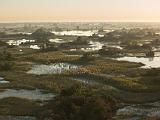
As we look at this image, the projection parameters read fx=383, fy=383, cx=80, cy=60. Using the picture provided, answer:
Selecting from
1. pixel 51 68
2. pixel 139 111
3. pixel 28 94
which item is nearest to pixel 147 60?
pixel 51 68

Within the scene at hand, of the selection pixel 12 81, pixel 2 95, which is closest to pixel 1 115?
pixel 2 95

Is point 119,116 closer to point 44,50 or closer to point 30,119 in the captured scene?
point 30,119

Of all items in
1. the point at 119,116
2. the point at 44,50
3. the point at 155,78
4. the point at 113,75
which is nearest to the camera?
the point at 119,116

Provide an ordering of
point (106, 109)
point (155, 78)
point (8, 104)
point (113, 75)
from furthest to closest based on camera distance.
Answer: point (113, 75)
point (155, 78)
point (8, 104)
point (106, 109)

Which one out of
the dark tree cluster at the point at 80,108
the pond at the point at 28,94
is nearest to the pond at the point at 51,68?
the pond at the point at 28,94

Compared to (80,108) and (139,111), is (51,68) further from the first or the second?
(80,108)

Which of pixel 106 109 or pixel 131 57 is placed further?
pixel 131 57

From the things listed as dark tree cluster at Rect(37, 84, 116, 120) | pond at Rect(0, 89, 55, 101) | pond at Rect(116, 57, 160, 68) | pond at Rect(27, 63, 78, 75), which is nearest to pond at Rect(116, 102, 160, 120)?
dark tree cluster at Rect(37, 84, 116, 120)
